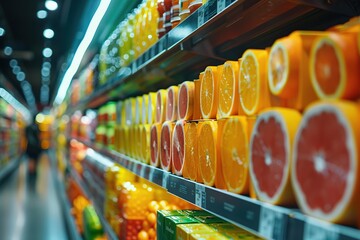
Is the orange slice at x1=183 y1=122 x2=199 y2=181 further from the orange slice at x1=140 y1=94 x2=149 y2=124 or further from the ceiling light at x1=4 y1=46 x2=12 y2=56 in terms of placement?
the ceiling light at x1=4 y1=46 x2=12 y2=56

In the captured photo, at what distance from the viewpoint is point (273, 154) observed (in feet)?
3.01

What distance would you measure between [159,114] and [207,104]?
2.04ft

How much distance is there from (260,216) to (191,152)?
23.0 inches

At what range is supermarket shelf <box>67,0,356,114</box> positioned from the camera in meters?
1.25

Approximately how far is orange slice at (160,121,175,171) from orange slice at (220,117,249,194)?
55 centimetres

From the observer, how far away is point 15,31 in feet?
32.9

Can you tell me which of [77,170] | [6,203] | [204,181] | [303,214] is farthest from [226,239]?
[6,203]

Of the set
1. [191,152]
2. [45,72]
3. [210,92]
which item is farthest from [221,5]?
[45,72]

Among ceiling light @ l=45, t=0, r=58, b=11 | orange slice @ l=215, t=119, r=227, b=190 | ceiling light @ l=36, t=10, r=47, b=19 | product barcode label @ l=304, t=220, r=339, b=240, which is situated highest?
ceiling light @ l=36, t=10, r=47, b=19

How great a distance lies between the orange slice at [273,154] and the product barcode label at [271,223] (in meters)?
0.03

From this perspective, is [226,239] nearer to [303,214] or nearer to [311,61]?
[303,214]

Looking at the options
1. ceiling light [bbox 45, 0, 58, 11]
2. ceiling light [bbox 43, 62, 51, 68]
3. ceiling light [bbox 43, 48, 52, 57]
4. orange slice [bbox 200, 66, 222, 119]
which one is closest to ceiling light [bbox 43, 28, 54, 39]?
ceiling light [bbox 43, 48, 52, 57]

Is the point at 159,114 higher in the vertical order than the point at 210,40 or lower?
lower

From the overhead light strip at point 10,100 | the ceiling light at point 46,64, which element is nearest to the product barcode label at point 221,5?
the overhead light strip at point 10,100
